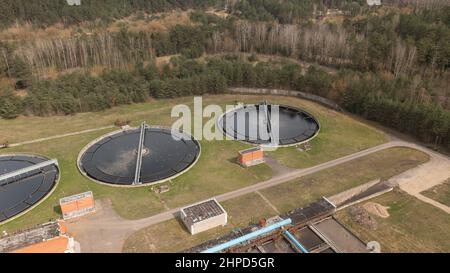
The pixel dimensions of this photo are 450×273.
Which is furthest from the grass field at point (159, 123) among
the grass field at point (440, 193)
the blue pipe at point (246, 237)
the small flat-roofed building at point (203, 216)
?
the grass field at point (440, 193)

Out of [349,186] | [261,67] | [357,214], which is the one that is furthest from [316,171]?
[261,67]

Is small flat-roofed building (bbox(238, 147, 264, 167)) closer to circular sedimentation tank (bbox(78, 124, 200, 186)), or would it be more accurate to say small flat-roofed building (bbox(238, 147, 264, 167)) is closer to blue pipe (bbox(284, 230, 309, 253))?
circular sedimentation tank (bbox(78, 124, 200, 186))

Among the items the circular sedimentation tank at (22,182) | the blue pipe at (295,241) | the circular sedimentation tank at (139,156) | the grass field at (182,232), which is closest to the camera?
the blue pipe at (295,241)

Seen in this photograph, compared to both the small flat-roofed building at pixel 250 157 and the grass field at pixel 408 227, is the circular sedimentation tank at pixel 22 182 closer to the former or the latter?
the small flat-roofed building at pixel 250 157

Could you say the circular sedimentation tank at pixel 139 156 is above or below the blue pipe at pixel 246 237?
above

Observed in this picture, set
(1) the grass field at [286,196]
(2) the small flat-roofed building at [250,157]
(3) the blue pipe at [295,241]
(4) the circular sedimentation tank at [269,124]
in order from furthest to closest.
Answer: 1. (4) the circular sedimentation tank at [269,124]
2. (2) the small flat-roofed building at [250,157]
3. (1) the grass field at [286,196]
4. (3) the blue pipe at [295,241]

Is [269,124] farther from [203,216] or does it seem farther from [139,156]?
[203,216]

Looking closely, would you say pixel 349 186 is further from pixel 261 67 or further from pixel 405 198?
pixel 261 67
